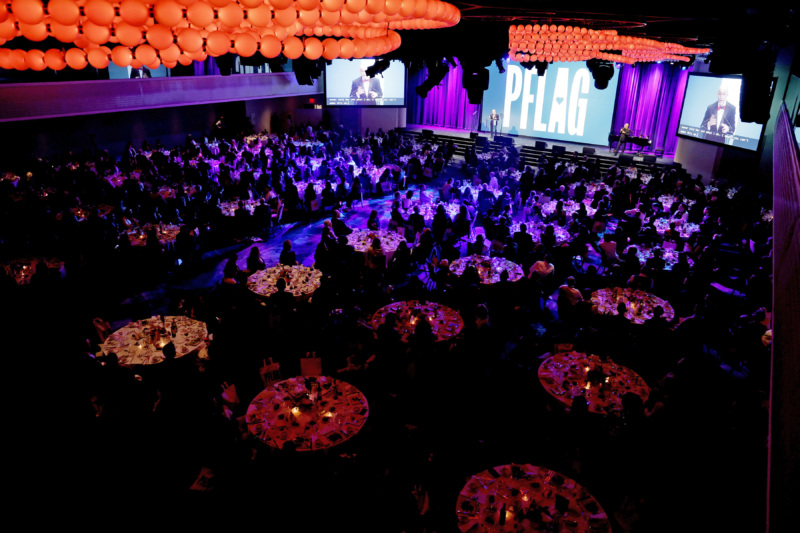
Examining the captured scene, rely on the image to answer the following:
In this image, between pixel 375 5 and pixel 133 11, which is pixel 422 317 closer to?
pixel 375 5

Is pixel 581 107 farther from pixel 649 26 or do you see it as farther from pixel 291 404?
pixel 291 404

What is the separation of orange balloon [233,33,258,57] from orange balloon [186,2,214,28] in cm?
45

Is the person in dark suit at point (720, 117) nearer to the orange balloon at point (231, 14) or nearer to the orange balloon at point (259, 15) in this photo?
the orange balloon at point (259, 15)

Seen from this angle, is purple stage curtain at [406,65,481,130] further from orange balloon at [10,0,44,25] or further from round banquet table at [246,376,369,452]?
orange balloon at [10,0,44,25]

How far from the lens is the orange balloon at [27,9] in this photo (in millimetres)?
2133

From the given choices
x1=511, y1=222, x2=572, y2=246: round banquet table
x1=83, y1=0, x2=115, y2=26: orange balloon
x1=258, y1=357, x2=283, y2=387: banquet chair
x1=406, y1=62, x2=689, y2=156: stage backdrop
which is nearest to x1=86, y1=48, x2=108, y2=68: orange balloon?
x1=83, y1=0, x2=115, y2=26: orange balloon

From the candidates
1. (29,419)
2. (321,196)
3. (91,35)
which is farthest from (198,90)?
(91,35)

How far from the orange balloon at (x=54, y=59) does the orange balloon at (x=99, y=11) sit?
1.73 meters

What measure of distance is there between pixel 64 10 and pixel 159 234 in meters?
8.32

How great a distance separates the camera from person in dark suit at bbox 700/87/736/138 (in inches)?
563

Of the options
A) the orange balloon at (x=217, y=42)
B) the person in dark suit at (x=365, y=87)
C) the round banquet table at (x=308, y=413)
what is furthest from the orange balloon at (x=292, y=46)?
the person in dark suit at (x=365, y=87)

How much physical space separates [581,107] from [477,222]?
11642mm

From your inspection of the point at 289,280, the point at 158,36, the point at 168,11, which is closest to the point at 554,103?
the point at 289,280

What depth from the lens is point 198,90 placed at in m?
17.2
